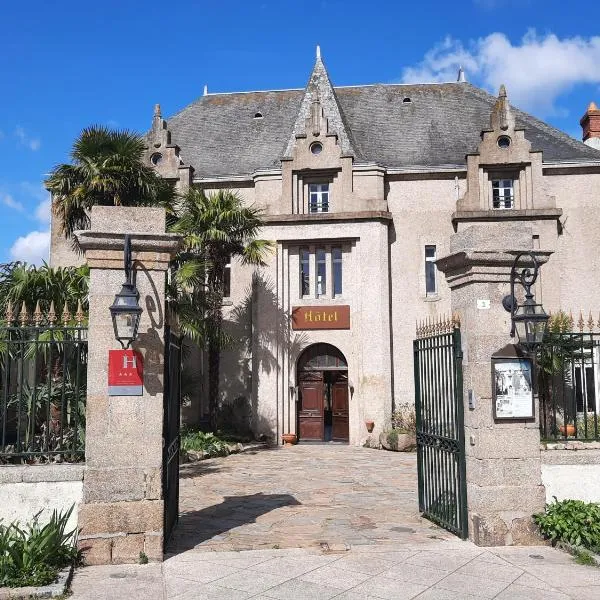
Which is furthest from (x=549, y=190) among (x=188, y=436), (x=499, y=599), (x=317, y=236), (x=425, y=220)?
(x=499, y=599)

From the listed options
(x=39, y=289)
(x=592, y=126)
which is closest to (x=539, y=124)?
(x=592, y=126)

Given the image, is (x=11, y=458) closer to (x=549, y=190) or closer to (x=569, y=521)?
(x=569, y=521)

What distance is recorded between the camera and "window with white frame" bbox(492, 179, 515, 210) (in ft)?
68.5

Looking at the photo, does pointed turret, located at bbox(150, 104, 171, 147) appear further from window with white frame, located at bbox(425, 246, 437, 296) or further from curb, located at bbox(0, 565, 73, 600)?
curb, located at bbox(0, 565, 73, 600)

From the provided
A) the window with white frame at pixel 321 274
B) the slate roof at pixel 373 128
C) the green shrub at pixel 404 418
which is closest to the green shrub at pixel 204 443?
the green shrub at pixel 404 418

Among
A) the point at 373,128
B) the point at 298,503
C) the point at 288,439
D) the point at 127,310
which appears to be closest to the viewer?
the point at 127,310

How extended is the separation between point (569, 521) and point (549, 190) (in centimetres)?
1577

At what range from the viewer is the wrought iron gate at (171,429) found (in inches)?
287

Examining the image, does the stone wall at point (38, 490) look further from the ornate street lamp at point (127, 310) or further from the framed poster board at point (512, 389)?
the framed poster board at point (512, 389)

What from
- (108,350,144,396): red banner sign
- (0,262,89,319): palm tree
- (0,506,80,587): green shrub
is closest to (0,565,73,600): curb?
(0,506,80,587): green shrub

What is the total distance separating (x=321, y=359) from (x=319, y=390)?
3.29 ft

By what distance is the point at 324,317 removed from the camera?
20.2 meters

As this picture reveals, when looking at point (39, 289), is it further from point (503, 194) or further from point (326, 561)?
point (503, 194)

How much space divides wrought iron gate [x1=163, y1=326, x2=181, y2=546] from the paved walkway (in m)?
0.37
